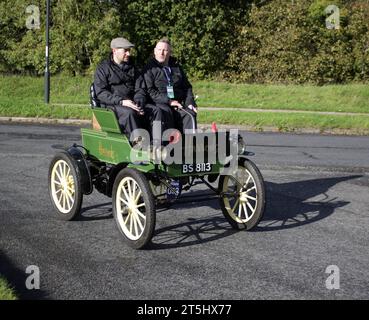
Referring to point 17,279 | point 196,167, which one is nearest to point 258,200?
point 196,167

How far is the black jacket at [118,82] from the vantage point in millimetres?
6498

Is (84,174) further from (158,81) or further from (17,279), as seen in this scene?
Answer: (17,279)

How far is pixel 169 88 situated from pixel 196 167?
1062 millimetres

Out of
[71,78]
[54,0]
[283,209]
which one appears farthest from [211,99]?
[283,209]

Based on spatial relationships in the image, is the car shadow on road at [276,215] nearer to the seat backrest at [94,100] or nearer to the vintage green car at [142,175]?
the vintage green car at [142,175]

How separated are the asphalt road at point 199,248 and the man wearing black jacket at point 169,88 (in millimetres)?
870

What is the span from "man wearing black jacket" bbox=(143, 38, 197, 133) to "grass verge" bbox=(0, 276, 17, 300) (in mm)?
2440

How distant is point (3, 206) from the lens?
710 centimetres

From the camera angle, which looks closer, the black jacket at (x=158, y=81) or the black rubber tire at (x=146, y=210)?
the black rubber tire at (x=146, y=210)

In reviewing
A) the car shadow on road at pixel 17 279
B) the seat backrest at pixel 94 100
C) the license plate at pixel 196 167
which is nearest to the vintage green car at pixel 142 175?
the license plate at pixel 196 167

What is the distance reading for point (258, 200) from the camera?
602 cm

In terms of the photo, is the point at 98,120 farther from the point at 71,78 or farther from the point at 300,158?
the point at 71,78

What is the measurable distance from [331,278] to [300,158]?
263 inches

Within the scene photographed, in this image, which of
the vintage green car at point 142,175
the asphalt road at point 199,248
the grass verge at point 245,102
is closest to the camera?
the asphalt road at point 199,248
